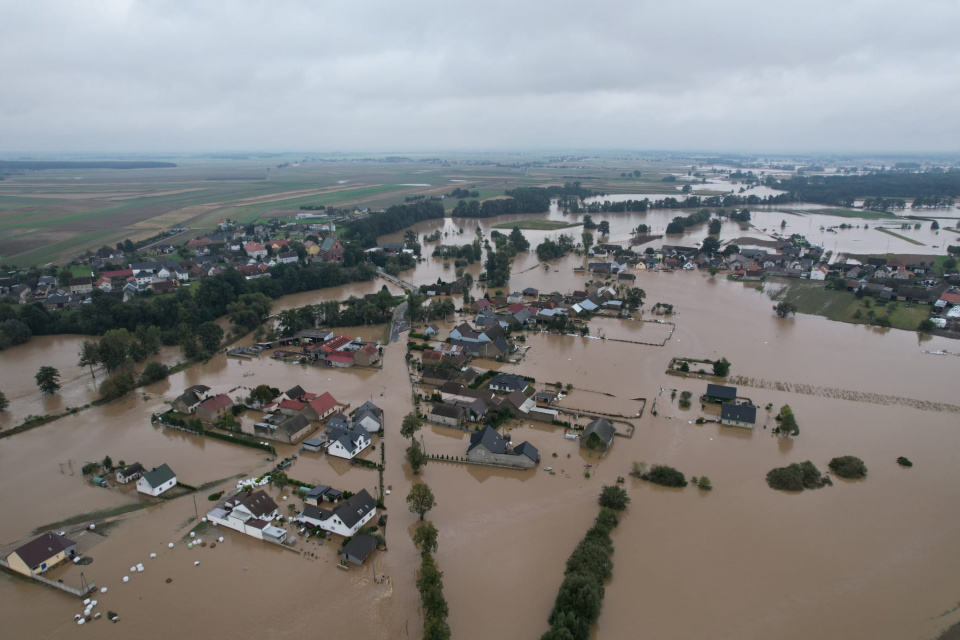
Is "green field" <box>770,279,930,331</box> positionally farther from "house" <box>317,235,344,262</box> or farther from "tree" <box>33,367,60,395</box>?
"tree" <box>33,367,60,395</box>

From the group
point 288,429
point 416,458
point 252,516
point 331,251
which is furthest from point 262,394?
point 331,251

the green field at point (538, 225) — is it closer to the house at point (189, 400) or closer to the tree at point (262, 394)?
the tree at point (262, 394)

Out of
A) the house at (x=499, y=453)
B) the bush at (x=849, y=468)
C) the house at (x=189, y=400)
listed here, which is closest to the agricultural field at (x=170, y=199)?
the house at (x=189, y=400)

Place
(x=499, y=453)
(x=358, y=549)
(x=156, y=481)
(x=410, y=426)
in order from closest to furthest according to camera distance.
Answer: (x=358, y=549)
(x=156, y=481)
(x=499, y=453)
(x=410, y=426)

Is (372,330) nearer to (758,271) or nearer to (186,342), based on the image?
(186,342)

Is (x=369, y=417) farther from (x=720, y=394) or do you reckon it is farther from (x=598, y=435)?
(x=720, y=394)
